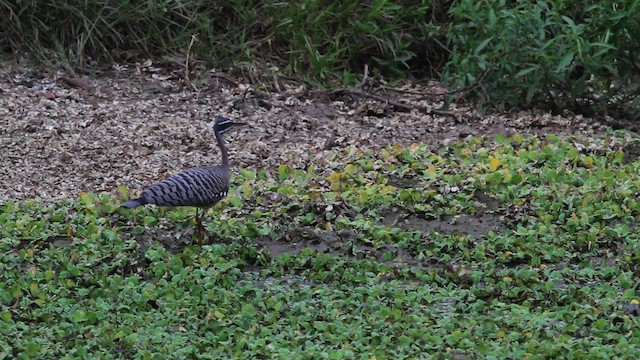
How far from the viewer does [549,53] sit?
880cm

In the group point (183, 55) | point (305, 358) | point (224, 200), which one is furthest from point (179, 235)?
point (183, 55)

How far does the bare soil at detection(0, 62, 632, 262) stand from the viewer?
26.7ft

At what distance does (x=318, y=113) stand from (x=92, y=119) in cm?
173

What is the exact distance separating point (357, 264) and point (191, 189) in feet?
3.28

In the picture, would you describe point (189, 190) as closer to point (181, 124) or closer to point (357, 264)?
point (357, 264)

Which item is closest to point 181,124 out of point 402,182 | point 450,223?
point 402,182

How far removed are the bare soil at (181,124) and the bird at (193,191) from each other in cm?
113

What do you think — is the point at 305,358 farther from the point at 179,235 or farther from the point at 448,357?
the point at 179,235

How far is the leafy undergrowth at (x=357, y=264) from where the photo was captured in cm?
555

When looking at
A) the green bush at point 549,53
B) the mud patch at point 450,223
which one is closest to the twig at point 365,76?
the green bush at point 549,53

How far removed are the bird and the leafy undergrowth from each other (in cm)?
26

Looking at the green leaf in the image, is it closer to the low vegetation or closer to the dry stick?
the low vegetation

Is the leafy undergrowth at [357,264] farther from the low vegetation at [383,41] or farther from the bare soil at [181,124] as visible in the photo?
the low vegetation at [383,41]

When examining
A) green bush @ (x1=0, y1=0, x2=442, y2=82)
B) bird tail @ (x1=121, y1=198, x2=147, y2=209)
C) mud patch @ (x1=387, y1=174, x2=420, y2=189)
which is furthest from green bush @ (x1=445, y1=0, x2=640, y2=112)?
bird tail @ (x1=121, y1=198, x2=147, y2=209)
